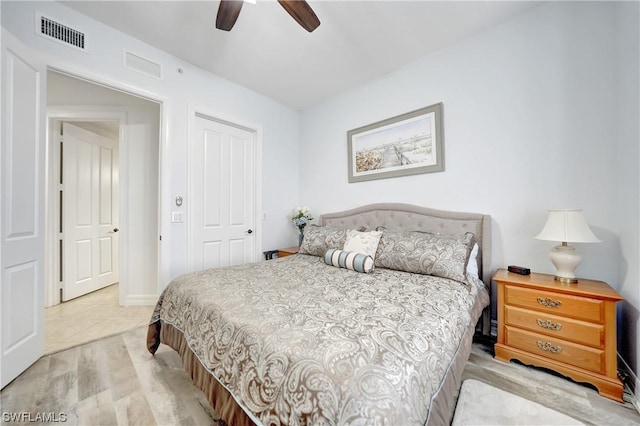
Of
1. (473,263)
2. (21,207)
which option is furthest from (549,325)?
(21,207)

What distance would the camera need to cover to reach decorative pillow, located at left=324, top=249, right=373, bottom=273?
2.01m

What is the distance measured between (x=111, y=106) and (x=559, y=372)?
496 cm

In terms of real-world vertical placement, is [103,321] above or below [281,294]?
below

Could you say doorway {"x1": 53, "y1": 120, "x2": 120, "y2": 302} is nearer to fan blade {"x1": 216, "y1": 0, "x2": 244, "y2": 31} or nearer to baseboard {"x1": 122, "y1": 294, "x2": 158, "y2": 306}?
baseboard {"x1": 122, "y1": 294, "x2": 158, "y2": 306}

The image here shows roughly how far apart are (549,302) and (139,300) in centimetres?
405

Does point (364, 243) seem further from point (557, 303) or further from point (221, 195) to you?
point (221, 195)

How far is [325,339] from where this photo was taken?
0.92m

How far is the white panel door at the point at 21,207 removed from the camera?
1.59 meters

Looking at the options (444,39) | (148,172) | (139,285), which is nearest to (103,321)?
(139,285)

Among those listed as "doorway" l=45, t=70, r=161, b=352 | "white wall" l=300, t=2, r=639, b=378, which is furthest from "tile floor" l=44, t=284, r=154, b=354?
"white wall" l=300, t=2, r=639, b=378

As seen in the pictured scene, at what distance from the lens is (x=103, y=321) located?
2.56 meters

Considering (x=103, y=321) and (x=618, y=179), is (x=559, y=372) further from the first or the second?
(x=103, y=321)

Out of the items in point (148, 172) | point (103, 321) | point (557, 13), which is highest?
point (557, 13)

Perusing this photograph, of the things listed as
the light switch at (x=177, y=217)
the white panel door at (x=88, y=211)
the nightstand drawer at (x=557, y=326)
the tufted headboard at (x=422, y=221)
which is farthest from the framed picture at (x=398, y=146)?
the white panel door at (x=88, y=211)
